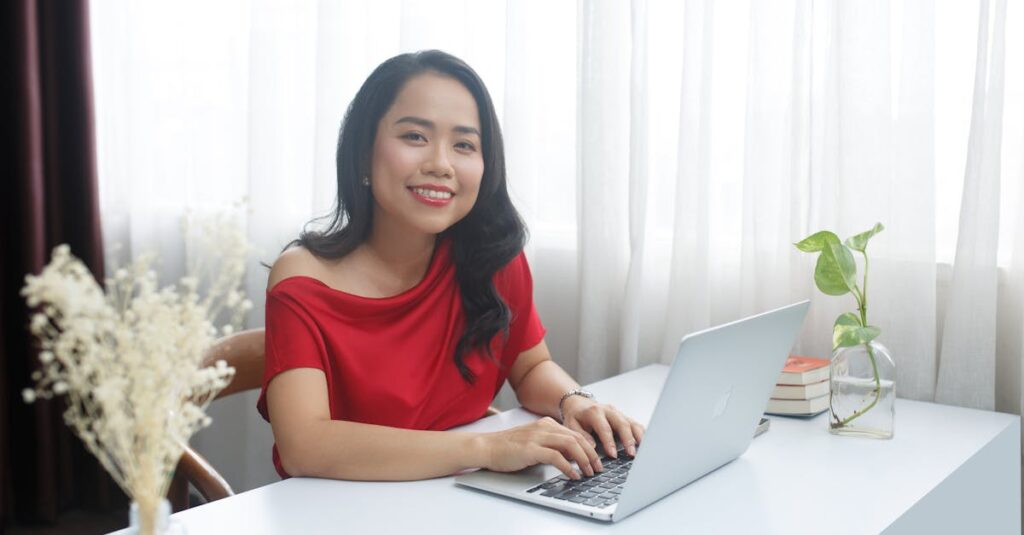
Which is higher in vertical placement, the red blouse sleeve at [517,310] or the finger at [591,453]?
the red blouse sleeve at [517,310]

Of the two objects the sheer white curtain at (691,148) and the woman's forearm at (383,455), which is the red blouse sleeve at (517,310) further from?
the woman's forearm at (383,455)

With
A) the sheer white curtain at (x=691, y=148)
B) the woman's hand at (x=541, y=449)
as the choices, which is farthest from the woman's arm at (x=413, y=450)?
the sheer white curtain at (x=691, y=148)

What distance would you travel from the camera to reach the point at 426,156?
1.54 m

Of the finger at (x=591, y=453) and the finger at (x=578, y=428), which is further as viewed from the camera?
the finger at (x=578, y=428)

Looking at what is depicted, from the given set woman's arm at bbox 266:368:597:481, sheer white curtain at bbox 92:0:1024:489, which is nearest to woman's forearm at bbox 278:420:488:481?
woman's arm at bbox 266:368:597:481

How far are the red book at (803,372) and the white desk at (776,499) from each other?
0.22 feet

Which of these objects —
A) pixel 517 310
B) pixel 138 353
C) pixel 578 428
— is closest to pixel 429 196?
pixel 517 310

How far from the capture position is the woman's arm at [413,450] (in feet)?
4.00

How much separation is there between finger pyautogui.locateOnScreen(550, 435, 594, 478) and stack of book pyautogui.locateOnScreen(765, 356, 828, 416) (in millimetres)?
454

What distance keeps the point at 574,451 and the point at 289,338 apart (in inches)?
17.8

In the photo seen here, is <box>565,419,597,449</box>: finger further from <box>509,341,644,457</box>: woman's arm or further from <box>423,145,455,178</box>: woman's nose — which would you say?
<box>423,145,455,178</box>: woman's nose

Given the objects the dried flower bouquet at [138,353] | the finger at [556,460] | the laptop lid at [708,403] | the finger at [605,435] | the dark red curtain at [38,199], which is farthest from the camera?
the dark red curtain at [38,199]

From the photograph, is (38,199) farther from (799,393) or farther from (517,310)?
(799,393)

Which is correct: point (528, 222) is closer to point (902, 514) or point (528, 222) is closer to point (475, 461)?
point (475, 461)
